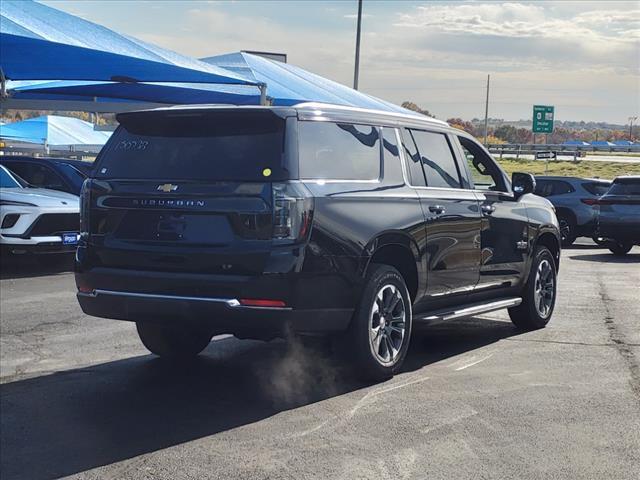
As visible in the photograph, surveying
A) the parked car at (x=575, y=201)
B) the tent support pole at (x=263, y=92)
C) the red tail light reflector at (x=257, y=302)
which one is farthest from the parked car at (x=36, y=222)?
the parked car at (x=575, y=201)

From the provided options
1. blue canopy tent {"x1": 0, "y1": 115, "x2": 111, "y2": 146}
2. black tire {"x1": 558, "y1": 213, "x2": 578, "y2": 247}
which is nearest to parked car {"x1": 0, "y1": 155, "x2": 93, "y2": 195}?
black tire {"x1": 558, "y1": 213, "x2": 578, "y2": 247}

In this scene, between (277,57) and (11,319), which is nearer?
(11,319)

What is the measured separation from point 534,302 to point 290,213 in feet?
12.8

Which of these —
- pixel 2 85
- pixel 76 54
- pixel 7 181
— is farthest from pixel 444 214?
pixel 7 181

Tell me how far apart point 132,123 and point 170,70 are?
9.14 m

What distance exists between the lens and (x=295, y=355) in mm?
7617

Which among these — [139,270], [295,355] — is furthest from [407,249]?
[139,270]

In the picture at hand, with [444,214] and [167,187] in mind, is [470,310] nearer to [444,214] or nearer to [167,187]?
[444,214]

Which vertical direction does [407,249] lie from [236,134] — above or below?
below

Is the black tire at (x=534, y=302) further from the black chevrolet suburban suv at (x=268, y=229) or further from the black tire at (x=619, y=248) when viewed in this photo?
the black tire at (x=619, y=248)

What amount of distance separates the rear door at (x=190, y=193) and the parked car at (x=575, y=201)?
1594 centimetres

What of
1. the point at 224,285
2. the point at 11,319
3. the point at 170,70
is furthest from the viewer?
the point at 170,70

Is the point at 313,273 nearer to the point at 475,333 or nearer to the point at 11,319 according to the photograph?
the point at 475,333

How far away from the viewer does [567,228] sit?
2103cm
